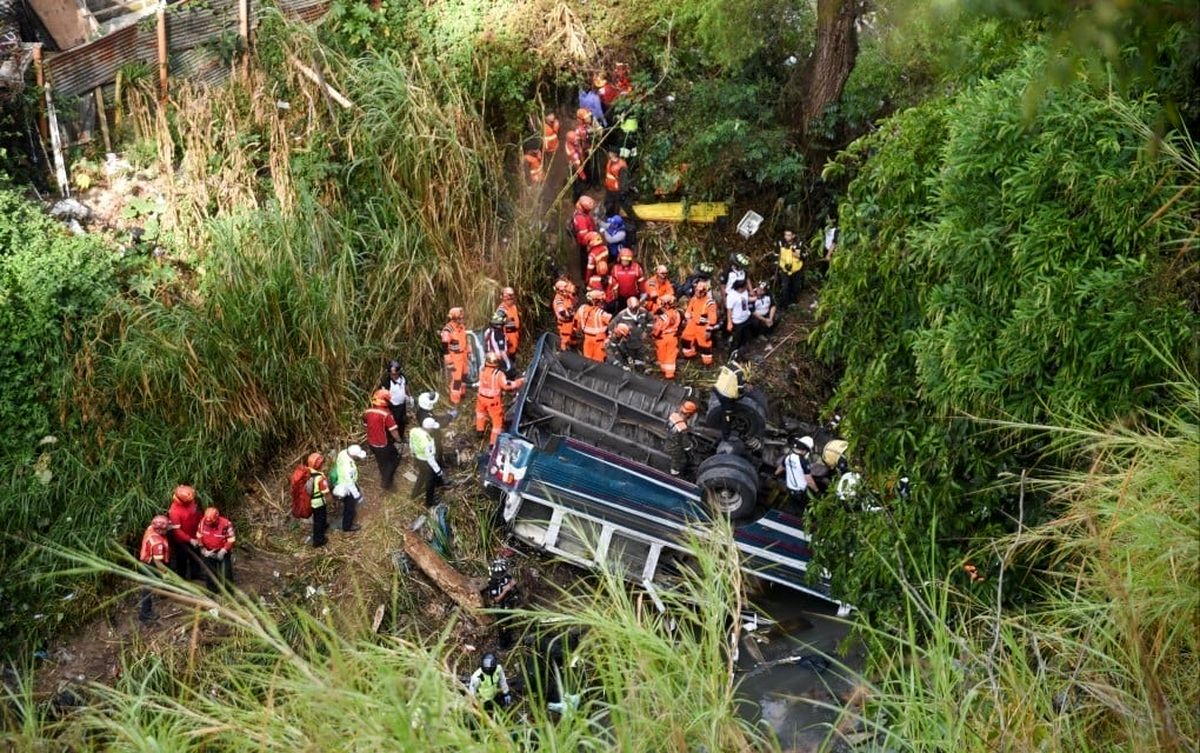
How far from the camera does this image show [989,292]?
786 cm

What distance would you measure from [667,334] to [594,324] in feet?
2.53

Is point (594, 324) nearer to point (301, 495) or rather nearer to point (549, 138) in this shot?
point (549, 138)

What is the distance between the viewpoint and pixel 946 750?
5.63m

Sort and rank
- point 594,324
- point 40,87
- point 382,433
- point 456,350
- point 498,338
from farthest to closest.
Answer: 1. point 40,87
2. point 594,324
3. point 456,350
4. point 498,338
5. point 382,433

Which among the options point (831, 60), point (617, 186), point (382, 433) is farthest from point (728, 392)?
point (831, 60)

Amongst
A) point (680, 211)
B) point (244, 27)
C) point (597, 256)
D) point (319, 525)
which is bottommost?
point (319, 525)

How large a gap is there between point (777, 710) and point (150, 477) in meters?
6.21

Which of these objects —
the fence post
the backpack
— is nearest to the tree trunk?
the backpack

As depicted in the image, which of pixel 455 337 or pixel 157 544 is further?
pixel 455 337

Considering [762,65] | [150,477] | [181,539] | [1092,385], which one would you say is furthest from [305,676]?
[762,65]

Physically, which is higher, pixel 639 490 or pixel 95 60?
pixel 95 60

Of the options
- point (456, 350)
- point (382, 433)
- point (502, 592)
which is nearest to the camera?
point (502, 592)

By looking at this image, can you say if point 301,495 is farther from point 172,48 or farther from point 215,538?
point 172,48

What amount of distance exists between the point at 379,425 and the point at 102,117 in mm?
5399
